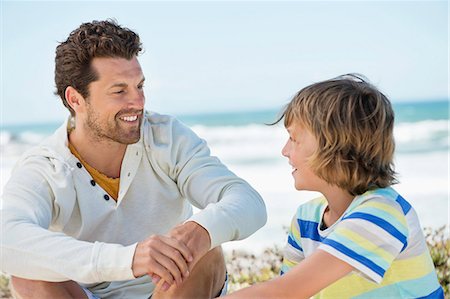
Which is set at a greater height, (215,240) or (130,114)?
(130,114)

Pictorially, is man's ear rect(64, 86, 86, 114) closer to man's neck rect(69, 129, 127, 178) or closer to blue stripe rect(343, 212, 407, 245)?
man's neck rect(69, 129, 127, 178)

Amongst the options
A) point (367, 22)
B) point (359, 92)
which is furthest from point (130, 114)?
point (367, 22)

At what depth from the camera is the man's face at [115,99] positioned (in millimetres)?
3389

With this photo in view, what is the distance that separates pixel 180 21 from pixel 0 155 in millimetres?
10685

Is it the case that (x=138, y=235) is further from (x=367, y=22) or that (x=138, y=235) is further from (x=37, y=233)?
(x=367, y=22)

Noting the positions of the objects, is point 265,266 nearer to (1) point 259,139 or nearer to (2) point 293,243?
(2) point 293,243

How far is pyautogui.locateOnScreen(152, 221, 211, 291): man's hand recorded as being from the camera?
2.65 m

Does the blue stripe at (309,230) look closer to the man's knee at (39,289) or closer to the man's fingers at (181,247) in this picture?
the man's fingers at (181,247)

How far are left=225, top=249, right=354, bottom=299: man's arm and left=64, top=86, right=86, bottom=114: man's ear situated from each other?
1.60 metres

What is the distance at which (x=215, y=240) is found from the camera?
277cm

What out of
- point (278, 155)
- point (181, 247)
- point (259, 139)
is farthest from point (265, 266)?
point (259, 139)

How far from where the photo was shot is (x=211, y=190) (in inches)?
125

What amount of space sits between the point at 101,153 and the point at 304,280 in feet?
4.84

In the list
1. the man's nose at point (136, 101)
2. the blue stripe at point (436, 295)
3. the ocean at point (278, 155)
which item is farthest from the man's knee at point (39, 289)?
the ocean at point (278, 155)
